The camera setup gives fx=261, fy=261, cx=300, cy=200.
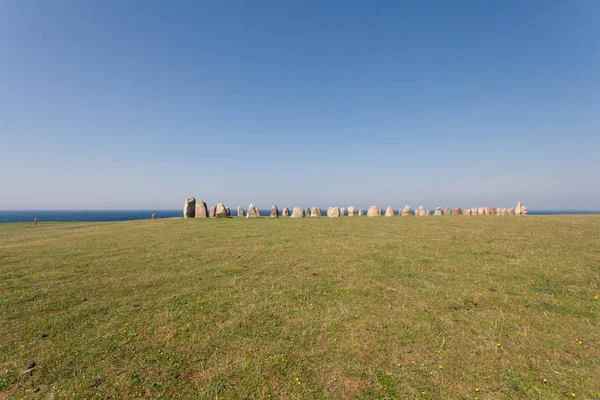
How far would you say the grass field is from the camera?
465 centimetres

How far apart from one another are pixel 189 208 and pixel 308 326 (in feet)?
109

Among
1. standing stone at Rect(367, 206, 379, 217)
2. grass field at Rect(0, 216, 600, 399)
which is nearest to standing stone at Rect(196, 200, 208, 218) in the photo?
grass field at Rect(0, 216, 600, 399)

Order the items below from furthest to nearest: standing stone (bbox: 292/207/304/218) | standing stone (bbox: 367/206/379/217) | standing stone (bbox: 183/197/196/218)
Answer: standing stone (bbox: 367/206/379/217)
standing stone (bbox: 292/207/304/218)
standing stone (bbox: 183/197/196/218)

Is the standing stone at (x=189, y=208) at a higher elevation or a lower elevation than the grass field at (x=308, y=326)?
higher

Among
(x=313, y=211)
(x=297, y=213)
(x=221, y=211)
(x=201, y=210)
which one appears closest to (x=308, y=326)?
(x=221, y=211)

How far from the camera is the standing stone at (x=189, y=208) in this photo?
1406 inches

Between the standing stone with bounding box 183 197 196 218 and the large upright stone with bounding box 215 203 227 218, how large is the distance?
10.5 ft

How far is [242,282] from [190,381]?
4876mm

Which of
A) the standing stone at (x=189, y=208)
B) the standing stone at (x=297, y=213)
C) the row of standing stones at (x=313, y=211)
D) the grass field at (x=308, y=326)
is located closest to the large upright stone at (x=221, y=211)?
the row of standing stones at (x=313, y=211)

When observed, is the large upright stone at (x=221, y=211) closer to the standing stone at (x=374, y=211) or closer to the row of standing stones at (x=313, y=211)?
the row of standing stones at (x=313, y=211)

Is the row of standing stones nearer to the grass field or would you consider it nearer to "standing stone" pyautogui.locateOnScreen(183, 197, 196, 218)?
"standing stone" pyautogui.locateOnScreen(183, 197, 196, 218)

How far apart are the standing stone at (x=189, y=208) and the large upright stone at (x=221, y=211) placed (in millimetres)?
3188

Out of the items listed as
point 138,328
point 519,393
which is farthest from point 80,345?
point 519,393

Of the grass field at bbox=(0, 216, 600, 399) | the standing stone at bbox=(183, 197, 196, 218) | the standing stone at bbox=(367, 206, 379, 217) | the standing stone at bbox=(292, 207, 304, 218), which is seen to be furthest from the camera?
the standing stone at bbox=(367, 206, 379, 217)
